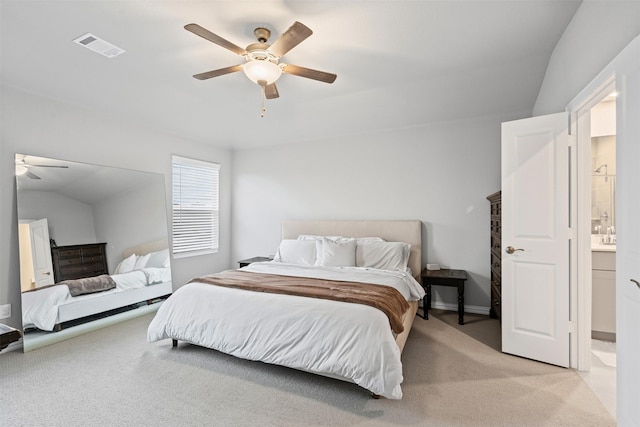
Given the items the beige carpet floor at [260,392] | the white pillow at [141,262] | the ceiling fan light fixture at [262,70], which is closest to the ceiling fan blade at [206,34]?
the ceiling fan light fixture at [262,70]

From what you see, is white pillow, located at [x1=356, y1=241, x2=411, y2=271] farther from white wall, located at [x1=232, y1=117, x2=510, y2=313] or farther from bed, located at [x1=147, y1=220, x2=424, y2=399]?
white wall, located at [x1=232, y1=117, x2=510, y2=313]

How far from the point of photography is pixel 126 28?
87.8 inches

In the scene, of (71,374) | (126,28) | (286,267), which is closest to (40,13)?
(126,28)

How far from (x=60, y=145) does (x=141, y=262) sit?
1.62 m

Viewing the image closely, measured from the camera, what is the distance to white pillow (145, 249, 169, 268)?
4215 mm

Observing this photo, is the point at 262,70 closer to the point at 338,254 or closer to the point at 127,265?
the point at 338,254

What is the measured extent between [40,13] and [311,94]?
2237mm

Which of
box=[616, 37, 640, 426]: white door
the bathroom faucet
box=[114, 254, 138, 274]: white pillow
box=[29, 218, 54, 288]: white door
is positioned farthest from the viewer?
box=[114, 254, 138, 274]: white pillow

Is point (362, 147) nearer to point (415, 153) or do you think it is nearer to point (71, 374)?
point (415, 153)

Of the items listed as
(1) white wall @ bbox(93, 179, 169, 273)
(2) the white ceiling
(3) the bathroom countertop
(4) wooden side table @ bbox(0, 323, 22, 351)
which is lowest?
(3) the bathroom countertop

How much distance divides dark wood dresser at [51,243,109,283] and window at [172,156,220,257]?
1.14 metres

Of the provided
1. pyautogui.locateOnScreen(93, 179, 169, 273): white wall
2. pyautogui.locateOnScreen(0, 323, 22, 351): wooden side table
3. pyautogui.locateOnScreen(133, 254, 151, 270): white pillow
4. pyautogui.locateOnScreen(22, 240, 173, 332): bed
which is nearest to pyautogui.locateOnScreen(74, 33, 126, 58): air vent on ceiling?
pyautogui.locateOnScreen(93, 179, 169, 273): white wall

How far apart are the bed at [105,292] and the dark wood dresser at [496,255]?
4.24m

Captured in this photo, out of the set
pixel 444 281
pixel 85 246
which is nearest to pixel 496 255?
pixel 444 281
